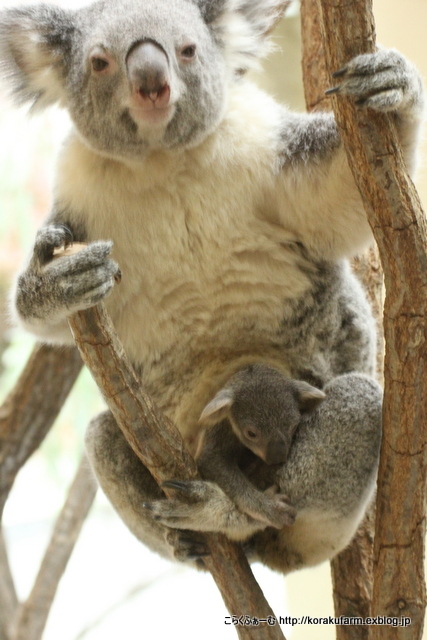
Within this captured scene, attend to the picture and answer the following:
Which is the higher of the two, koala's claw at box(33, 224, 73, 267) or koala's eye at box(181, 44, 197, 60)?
koala's eye at box(181, 44, 197, 60)

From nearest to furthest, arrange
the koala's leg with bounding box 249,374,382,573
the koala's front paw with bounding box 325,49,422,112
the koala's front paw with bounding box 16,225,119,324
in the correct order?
the koala's front paw with bounding box 325,49,422,112, the koala's front paw with bounding box 16,225,119,324, the koala's leg with bounding box 249,374,382,573

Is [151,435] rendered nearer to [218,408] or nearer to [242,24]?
[218,408]

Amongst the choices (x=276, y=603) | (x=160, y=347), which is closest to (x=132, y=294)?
(x=160, y=347)

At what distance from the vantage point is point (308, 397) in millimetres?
2949

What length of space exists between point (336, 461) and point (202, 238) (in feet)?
3.40

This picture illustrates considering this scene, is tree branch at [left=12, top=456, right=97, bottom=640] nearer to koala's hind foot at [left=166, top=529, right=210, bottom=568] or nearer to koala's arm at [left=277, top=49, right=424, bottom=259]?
koala's hind foot at [left=166, top=529, right=210, bottom=568]

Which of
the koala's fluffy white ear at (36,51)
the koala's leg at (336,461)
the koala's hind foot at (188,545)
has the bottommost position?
the koala's hind foot at (188,545)

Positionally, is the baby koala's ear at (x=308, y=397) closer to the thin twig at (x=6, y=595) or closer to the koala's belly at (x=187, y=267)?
the koala's belly at (x=187, y=267)

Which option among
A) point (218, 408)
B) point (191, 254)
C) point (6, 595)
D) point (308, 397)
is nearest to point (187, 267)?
point (191, 254)

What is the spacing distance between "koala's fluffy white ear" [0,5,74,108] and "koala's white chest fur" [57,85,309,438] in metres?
0.27

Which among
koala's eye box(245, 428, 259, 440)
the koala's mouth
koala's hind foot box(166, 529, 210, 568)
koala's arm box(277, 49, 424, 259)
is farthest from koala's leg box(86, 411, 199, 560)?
the koala's mouth

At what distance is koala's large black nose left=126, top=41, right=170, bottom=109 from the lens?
2.60m

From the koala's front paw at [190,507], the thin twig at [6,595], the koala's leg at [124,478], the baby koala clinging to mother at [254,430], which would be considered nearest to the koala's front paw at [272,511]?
the baby koala clinging to mother at [254,430]

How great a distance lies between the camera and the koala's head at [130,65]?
2.72 meters
